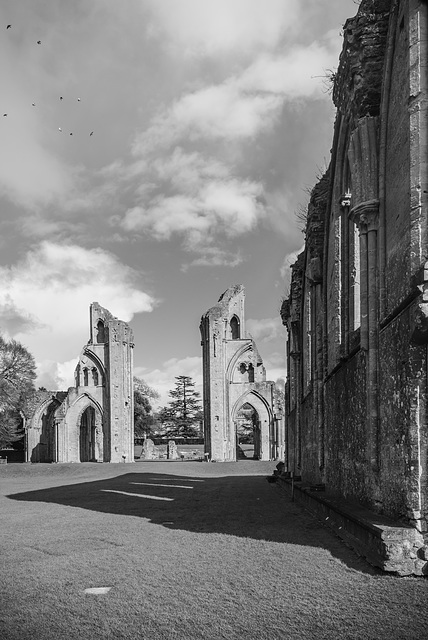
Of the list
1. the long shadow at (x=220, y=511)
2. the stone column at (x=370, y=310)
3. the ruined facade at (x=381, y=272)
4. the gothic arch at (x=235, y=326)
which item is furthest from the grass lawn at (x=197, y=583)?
the gothic arch at (x=235, y=326)

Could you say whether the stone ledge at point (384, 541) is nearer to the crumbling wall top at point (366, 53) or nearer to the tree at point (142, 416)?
the crumbling wall top at point (366, 53)

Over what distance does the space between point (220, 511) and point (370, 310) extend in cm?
563

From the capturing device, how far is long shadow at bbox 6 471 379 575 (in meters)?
8.31

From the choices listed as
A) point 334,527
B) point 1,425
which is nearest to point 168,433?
point 1,425

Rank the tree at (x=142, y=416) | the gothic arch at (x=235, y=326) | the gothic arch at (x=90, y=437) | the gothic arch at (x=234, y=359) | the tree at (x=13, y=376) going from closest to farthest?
the tree at (x=13, y=376), the gothic arch at (x=234, y=359), the gothic arch at (x=235, y=326), the gothic arch at (x=90, y=437), the tree at (x=142, y=416)

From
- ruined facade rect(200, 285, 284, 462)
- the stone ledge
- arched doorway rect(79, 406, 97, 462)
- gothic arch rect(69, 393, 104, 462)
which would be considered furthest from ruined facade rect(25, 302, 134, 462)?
the stone ledge

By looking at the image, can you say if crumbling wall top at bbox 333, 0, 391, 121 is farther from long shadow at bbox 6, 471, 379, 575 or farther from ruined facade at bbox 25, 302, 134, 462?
ruined facade at bbox 25, 302, 134, 462

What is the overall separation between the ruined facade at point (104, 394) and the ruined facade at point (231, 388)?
570cm

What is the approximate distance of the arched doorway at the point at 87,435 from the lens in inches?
2024

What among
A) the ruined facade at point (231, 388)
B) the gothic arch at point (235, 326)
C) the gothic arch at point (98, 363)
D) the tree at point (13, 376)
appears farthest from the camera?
the gothic arch at point (235, 326)

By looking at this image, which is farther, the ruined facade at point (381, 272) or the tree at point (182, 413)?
the tree at point (182, 413)

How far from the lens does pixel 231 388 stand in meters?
43.9

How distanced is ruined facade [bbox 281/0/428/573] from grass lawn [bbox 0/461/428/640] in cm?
100

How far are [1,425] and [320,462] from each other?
29.5 m
